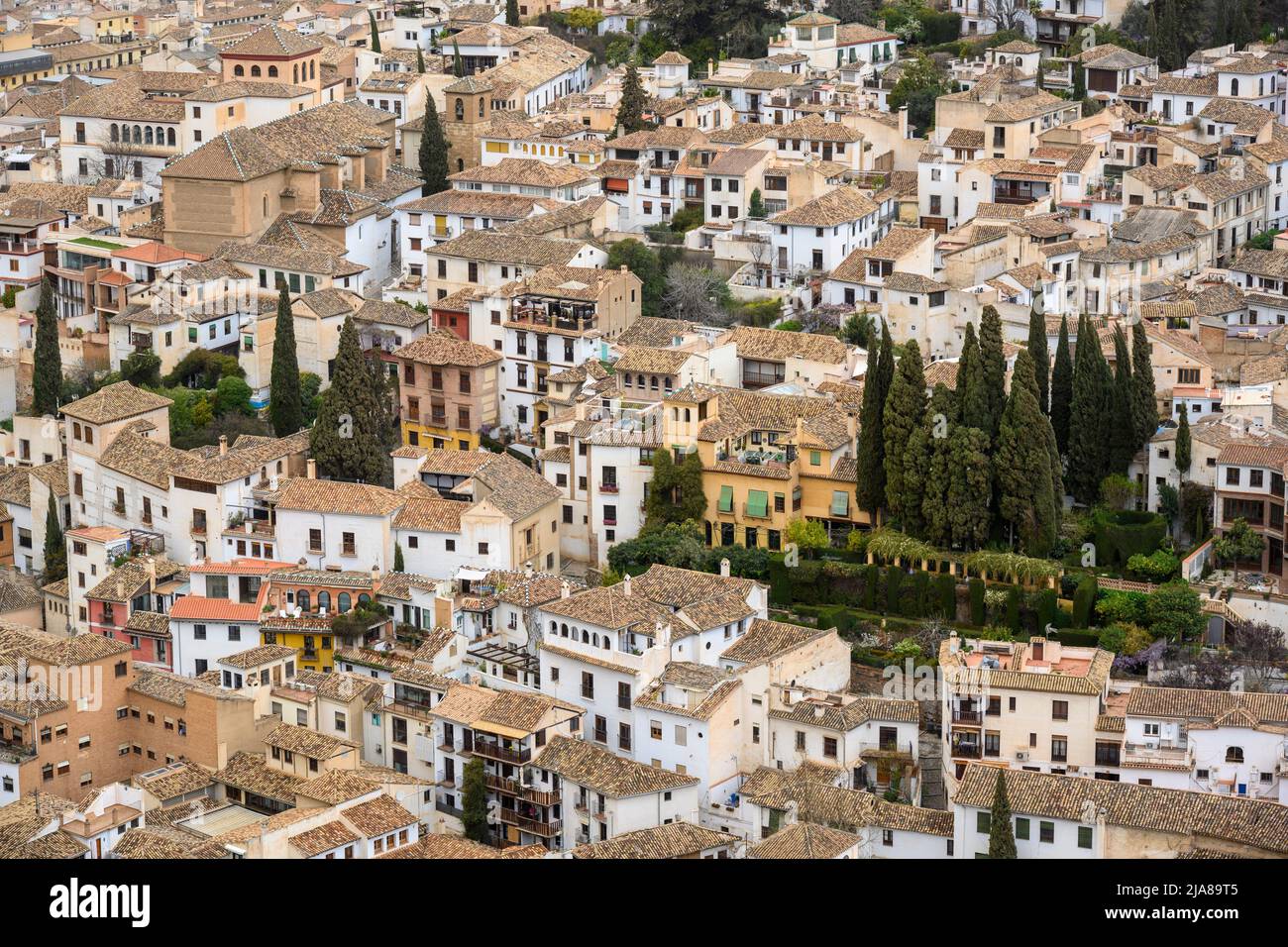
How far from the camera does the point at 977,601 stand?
36219 mm

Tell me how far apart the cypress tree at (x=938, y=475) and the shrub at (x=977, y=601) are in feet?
3.70

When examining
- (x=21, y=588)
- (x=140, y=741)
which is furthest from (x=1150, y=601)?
(x=21, y=588)

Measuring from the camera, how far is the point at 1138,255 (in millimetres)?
47469

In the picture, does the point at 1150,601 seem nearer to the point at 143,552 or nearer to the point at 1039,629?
the point at 1039,629

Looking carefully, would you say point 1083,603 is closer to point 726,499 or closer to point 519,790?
point 726,499

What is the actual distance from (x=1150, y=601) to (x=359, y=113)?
99.1 feet

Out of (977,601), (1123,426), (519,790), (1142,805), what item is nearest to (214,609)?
(519,790)

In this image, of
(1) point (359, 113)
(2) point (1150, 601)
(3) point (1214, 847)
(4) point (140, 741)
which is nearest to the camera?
(3) point (1214, 847)

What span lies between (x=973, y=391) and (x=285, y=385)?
14.6m

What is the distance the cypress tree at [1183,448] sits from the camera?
123ft

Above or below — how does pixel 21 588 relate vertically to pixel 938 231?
below

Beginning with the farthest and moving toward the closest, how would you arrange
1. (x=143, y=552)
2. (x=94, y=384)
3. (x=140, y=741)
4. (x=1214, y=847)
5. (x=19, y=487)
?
(x=94, y=384) → (x=19, y=487) → (x=143, y=552) → (x=140, y=741) → (x=1214, y=847)

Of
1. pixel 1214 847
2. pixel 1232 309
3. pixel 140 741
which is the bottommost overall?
pixel 140 741

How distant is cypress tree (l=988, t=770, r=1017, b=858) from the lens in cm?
2847
